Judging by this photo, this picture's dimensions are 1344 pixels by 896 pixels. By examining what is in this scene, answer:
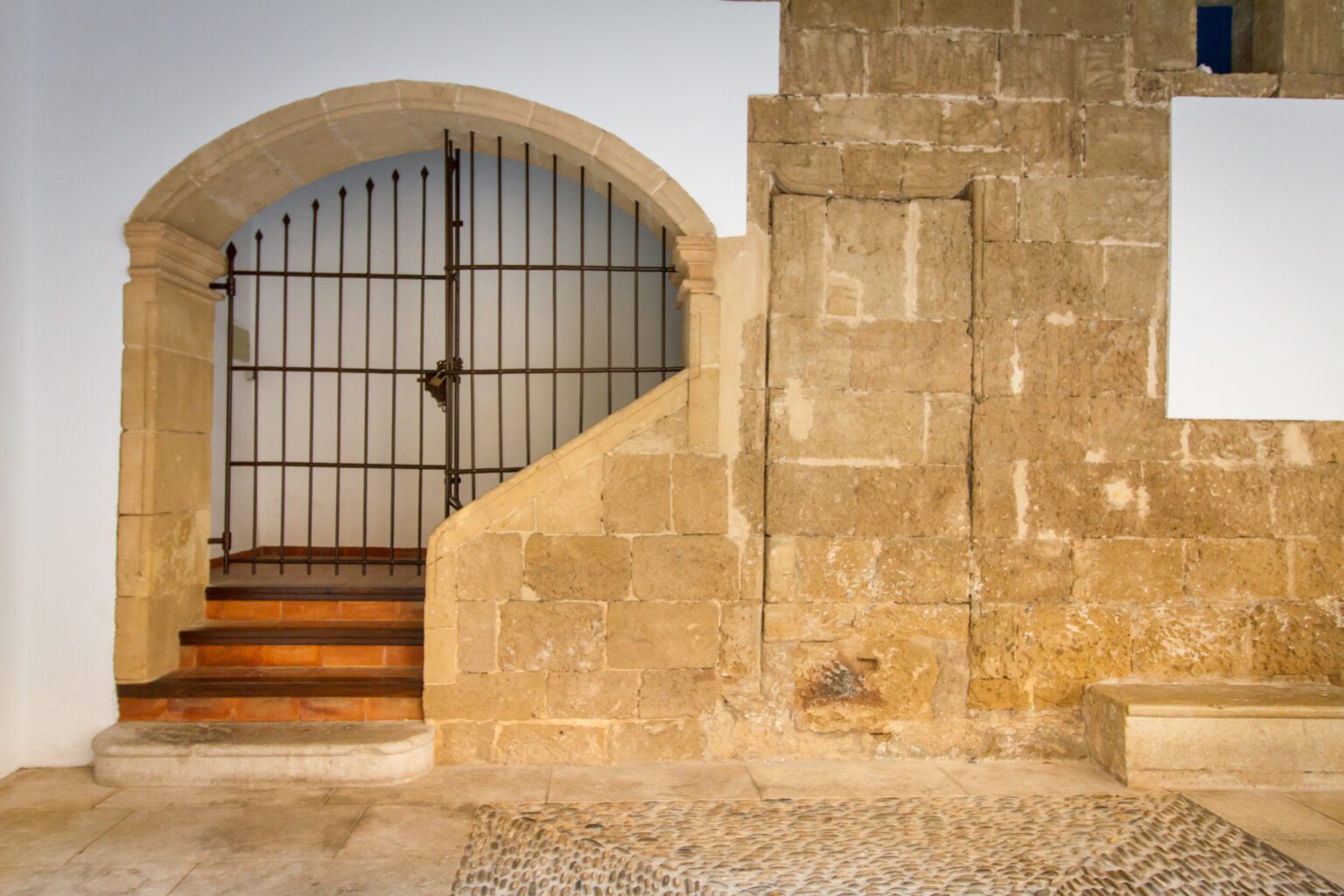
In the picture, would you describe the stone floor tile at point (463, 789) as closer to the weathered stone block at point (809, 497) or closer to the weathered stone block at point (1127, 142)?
the weathered stone block at point (809, 497)

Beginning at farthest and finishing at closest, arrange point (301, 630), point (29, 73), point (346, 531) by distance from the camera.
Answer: point (346, 531)
point (301, 630)
point (29, 73)

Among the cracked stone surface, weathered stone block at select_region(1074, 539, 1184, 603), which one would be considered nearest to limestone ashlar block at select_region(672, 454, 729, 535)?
the cracked stone surface

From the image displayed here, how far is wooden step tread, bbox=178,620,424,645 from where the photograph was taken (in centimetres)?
373

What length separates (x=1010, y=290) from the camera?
3629 millimetres

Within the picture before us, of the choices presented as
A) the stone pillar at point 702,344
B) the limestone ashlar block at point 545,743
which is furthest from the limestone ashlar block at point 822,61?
the limestone ashlar block at point 545,743

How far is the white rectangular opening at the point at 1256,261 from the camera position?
143 inches

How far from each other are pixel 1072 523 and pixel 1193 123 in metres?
1.68

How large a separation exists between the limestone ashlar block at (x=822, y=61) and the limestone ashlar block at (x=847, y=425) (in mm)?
1210

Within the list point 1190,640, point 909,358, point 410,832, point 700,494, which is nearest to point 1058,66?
point 909,358

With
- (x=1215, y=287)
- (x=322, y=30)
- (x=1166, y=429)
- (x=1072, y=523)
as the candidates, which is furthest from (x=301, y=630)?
(x=1215, y=287)

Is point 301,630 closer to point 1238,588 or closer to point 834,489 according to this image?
point 834,489

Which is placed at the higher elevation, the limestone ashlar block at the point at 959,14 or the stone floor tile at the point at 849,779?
the limestone ashlar block at the point at 959,14

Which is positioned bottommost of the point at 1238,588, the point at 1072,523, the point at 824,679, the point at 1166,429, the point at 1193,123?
the point at 824,679

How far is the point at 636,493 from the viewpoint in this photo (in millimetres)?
3533
